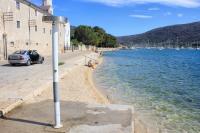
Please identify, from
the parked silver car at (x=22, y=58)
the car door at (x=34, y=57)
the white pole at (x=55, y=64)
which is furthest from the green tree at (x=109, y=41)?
the white pole at (x=55, y=64)

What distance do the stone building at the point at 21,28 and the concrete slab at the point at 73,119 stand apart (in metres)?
23.6

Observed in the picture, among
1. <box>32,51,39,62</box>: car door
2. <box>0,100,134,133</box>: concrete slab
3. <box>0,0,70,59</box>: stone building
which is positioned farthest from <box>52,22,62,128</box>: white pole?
<box>0,0,70,59</box>: stone building

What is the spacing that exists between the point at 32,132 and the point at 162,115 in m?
7.12

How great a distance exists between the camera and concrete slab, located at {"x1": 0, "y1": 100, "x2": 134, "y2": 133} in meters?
8.09

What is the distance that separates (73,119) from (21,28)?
35140 millimetres

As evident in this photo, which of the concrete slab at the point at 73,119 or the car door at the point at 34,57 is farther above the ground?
the car door at the point at 34,57

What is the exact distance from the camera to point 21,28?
139 feet

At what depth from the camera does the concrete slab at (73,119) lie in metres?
8.09

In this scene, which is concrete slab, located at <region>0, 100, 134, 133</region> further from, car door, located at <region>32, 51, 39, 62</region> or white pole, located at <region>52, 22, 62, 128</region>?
car door, located at <region>32, 51, 39, 62</region>

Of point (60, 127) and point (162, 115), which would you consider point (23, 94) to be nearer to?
point (60, 127)

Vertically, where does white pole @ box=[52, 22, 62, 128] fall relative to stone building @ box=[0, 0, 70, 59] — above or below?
below

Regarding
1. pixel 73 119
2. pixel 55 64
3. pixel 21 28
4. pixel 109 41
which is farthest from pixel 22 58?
pixel 109 41

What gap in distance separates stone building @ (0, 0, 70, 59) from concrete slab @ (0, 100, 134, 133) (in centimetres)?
2364

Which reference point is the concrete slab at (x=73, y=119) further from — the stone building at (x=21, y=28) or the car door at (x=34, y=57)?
the stone building at (x=21, y=28)
